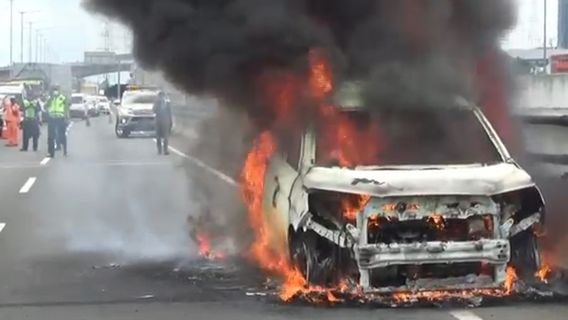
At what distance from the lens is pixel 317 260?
8.72 m

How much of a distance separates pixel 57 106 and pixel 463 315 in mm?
24188

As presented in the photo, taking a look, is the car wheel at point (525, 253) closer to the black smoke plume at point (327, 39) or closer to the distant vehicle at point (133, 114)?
the black smoke plume at point (327, 39)

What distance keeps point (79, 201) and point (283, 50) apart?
9077 mm

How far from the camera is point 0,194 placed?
19891 mm

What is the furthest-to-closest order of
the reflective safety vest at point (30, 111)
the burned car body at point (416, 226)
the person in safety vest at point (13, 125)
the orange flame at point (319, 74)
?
the person in safety vest at point (13, 125), the reflective safety vest at point (30, 111), the orange flame at point (319, 74), the burned car body at point (416, 226)

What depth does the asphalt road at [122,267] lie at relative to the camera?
8469mm

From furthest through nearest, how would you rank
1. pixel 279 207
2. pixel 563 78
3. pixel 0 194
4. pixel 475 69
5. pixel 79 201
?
pixel 563 78, pixel 0 194, pixel 79 201, pixel 475 69, pixel 279 207

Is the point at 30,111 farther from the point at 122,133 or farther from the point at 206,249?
the point at 206,249

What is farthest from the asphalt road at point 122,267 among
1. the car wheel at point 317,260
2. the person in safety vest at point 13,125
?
the person in safety vest at point 13,125

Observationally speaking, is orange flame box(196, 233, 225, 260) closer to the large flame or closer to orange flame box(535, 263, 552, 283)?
the large flame

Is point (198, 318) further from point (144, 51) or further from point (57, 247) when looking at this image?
point (57, 247)

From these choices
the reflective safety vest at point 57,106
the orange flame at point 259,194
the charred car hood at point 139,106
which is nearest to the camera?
the orange flame at point 259,194

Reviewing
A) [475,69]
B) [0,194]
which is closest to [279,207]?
[475,69]

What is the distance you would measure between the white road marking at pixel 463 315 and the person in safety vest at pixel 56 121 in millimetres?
23178
